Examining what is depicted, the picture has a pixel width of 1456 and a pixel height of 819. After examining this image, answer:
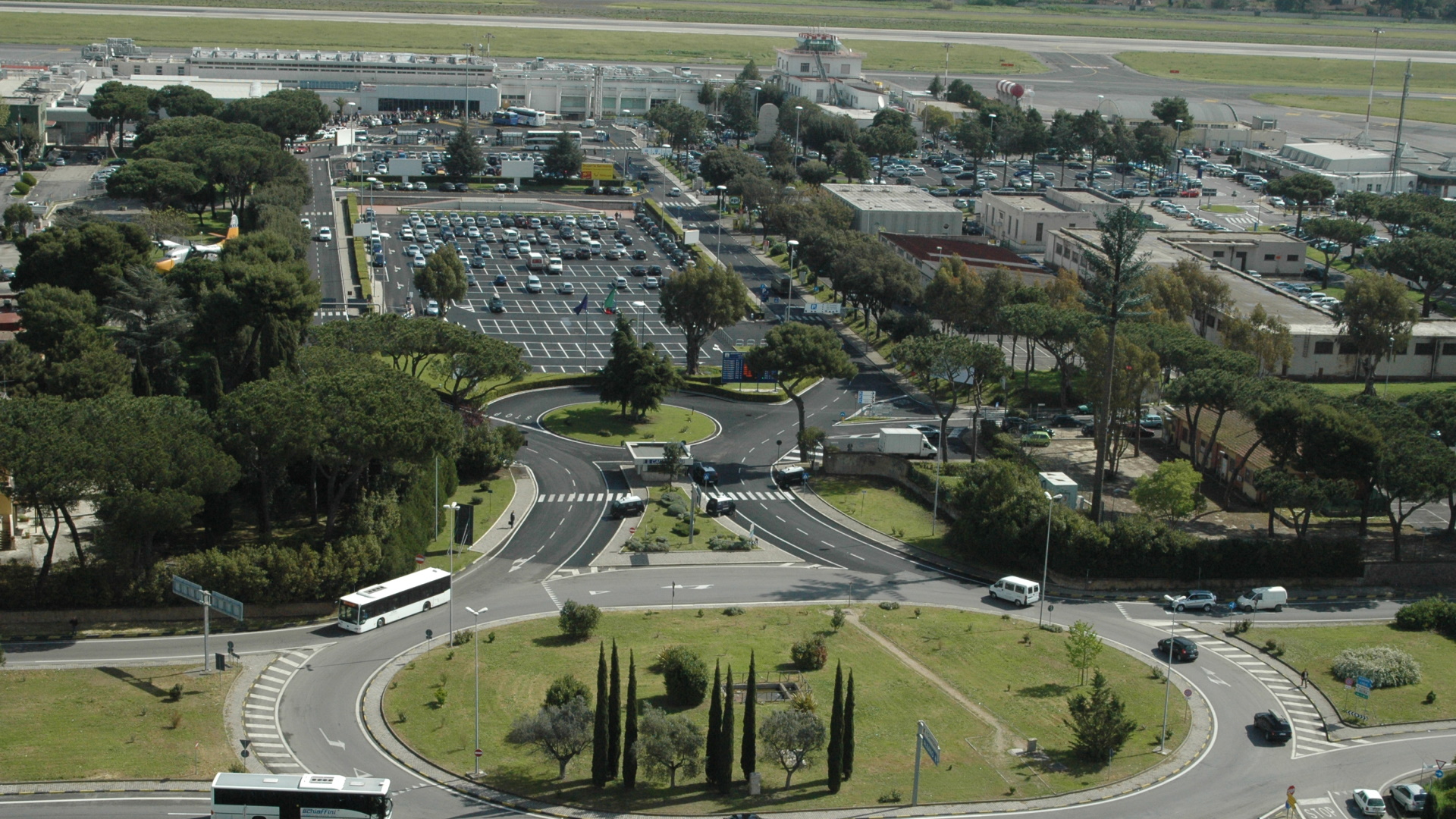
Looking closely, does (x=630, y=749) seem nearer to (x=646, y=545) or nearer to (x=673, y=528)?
(x=646, y=545)

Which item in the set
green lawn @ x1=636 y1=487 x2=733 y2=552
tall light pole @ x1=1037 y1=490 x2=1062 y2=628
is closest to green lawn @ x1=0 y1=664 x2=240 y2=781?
green lawn @ x1=636 y1=487 x2=733 y2=552

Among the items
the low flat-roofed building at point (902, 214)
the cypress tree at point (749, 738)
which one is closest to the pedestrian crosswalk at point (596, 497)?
the cypress tree at point (749, 738)

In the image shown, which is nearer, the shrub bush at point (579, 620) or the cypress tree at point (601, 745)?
the cypress tree at point (601, 745)

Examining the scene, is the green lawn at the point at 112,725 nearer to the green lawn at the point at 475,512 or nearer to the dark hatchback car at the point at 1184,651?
the green lawn at the point at 475,512

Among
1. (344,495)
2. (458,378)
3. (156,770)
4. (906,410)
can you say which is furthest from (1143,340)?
(156,770)

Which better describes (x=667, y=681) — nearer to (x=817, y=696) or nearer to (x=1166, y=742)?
(x=817, y=696)

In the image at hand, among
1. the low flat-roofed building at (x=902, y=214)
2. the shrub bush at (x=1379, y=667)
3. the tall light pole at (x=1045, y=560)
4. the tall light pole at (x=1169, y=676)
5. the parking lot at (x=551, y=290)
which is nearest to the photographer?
the tall light pole at (x=1169, y=676)

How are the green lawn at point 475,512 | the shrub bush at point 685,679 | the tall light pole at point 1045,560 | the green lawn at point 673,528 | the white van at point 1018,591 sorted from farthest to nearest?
the green lawn at point 673,528
the green lawn at point 475,512
the white van at point 1018,591
the tall light pole at point 1045,560
the shrub bush at point 685,679
